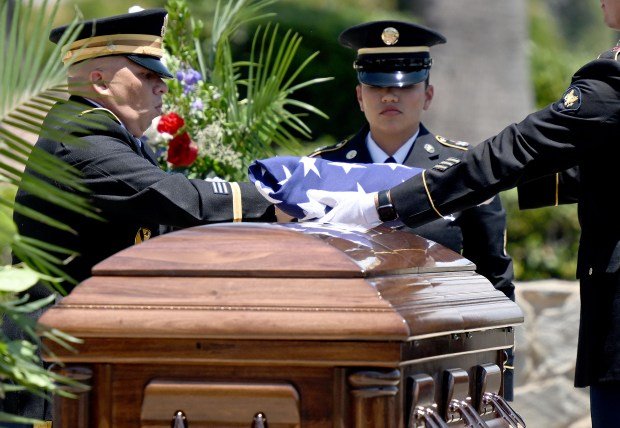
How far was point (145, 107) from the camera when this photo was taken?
12.5 ft

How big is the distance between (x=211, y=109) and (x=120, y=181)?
138 centimetres

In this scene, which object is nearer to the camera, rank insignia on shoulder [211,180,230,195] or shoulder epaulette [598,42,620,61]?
shoulder epaulette [598,42,620,61]

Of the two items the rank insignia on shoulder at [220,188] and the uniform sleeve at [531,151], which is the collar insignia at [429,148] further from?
the rank insignia on shoulder at [220,188]

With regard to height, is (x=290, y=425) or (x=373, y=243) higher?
(x=373, y=243)

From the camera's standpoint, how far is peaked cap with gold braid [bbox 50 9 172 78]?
3740 mm

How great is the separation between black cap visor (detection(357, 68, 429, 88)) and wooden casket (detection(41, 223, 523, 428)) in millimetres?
1774

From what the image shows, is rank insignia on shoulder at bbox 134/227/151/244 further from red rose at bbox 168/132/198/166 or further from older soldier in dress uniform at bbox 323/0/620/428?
red rose at bbox 168/132/198/166

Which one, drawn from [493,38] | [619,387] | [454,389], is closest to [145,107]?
[454,389]

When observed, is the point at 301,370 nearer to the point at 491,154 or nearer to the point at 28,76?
the point at 28,76

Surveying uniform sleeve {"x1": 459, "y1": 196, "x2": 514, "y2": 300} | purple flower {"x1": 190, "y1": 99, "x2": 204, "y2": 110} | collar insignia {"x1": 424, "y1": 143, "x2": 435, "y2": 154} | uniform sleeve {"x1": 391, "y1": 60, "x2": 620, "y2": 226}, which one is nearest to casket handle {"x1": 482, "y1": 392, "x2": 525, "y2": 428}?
uniform sleeve {"x1": 391, "y1": 60, "x2": 620, "y2": 226}

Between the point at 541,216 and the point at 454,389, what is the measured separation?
596cm

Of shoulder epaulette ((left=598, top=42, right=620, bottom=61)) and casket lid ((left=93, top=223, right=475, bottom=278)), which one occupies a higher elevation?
shoulder epaulette ((left=598, top=42, right=620, bottom=61))

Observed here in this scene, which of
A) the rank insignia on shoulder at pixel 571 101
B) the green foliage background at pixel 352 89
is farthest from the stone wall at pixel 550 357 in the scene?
the rank insignia on shoulder at pixel 571 101

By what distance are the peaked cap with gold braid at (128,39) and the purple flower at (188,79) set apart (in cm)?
88
